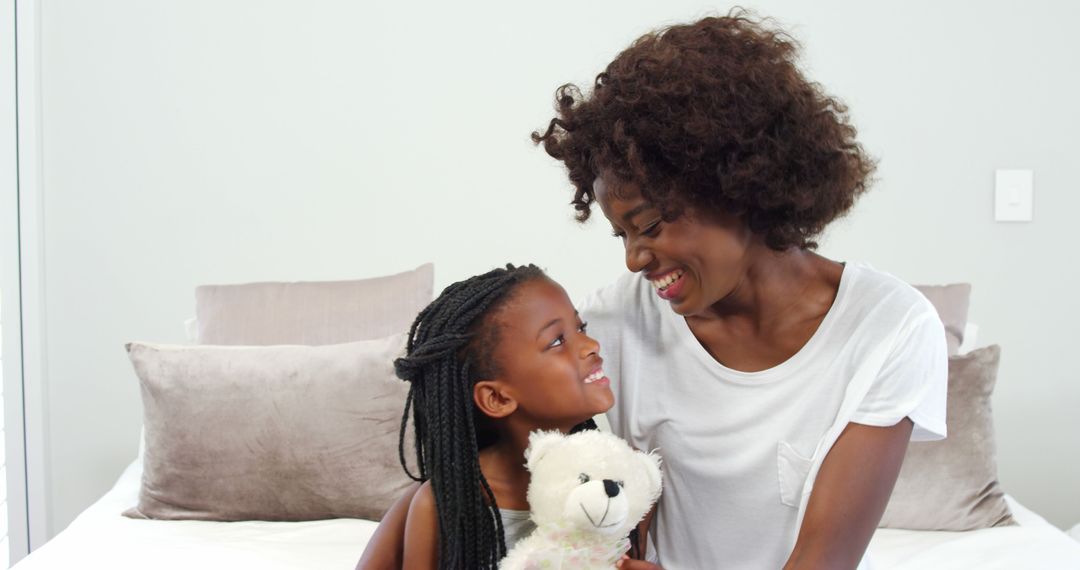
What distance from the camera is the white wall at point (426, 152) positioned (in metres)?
2.36

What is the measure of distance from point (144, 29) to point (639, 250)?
1.64m

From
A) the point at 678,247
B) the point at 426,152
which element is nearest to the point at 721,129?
the point at 678,247

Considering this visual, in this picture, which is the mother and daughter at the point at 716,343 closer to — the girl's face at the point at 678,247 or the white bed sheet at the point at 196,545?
the girl's face at the point at 678,247

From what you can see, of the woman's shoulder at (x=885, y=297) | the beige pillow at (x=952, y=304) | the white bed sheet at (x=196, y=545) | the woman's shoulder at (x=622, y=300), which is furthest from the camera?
the beige pillow at (x=952, y=304)

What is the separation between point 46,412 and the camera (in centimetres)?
244

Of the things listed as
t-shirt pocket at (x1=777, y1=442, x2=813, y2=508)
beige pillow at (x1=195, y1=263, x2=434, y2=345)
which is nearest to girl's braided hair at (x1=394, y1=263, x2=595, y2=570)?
t-shirt pocket at (x1=777, y1=442, x2=813, y2=508)


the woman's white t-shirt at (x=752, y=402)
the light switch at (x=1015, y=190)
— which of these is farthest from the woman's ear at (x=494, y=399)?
the light switch at (x=1015, y=190)

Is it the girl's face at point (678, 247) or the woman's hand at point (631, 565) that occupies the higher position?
the girl's face at point (678, 247)

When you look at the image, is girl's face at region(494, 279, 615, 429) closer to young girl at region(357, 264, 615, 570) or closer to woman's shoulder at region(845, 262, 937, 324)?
young girl at region(357, 264, 615, 570)

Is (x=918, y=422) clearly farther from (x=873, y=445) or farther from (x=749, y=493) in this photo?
(x=749, y=493)

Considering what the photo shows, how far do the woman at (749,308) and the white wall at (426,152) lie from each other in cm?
112

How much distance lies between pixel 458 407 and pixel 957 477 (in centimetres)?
108

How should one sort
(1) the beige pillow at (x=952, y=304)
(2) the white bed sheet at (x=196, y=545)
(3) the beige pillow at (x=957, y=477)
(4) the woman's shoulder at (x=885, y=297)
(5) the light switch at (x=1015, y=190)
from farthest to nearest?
(5) the light switch at (x=1015, y=190) < (1) the beige pillow at (x=952, y=304) < (3) the beige pillow at (x=957, y=477) < (2) the white bed sheet at (x=196, y=545) < (4) the woman's shoulder at (x=885, y=297)

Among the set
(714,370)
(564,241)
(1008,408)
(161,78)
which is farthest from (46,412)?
(1008,408)
